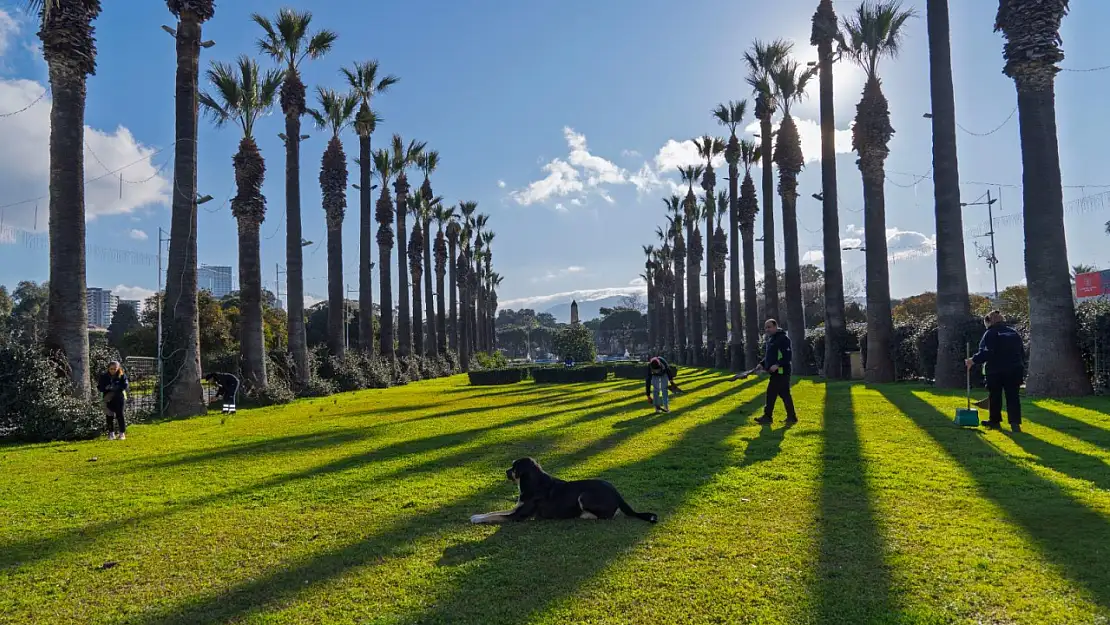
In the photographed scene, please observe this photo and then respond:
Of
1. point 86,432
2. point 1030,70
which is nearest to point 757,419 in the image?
point 1030,70

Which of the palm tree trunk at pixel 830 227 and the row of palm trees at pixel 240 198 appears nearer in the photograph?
the row of palm trees at pixel 240 198

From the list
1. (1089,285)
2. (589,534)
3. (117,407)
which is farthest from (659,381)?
(1089,285)

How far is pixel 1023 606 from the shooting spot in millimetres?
3887

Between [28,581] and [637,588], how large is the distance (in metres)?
4.29

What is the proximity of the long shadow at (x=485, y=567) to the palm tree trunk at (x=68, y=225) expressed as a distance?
12.6 m

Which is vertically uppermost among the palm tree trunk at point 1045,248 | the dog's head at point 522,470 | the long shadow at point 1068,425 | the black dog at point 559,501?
the palm tree trunk at point 1045,248

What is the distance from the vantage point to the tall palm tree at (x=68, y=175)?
15117 millimetres

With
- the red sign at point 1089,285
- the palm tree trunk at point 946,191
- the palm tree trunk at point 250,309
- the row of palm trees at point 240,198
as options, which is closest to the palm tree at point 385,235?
the row of palm trees at point 240,198

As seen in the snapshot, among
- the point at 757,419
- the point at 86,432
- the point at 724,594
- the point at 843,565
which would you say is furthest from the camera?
the point at 86,432

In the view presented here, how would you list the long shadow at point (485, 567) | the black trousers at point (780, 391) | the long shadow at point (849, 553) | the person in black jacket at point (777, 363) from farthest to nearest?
the black trousers at point (780, 391) < the person in black jacket at point (777, 363) < the long shadow at point (485, 567) < the long shadow at point (849, 553)

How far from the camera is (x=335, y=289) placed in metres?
32.8

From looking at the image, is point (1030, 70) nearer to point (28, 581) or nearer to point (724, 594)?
point (724, 594)

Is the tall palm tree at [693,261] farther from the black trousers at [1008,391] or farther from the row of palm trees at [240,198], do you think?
the black trousers at [1008,391]

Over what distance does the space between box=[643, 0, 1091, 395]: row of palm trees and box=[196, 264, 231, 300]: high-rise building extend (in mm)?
29062
